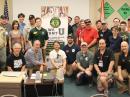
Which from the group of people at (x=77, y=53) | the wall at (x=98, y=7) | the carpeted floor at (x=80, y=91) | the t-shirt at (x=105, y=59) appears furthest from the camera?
the wall at (x=98, y=7)

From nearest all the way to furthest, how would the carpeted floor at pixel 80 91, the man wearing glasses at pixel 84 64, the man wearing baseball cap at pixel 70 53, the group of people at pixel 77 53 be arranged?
the carpeted floor at pixel 80 91, the group of people at pixel 77 53, the man wearing glasses at pixel 84 64, the man wearing baseball cap at pixel 70 53

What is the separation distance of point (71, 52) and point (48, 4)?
81.8 inches

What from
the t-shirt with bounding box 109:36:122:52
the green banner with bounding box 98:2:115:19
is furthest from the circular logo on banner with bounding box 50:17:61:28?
the t-shirt with bounding box 109:36:122:52

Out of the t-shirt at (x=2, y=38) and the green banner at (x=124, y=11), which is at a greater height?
the green banner at (x=124, y=11)

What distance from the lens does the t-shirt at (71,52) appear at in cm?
769

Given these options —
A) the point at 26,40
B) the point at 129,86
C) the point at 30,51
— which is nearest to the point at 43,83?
the point at 30,51

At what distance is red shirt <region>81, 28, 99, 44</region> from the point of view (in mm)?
7722

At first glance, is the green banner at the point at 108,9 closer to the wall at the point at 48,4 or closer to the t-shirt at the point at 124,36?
the wall at the point at 48,4

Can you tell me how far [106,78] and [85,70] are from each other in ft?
2.33

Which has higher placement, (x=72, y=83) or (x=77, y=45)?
(x=77, y=45)

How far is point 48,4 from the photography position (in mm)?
9172

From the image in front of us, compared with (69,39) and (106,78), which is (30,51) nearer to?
(69,39)

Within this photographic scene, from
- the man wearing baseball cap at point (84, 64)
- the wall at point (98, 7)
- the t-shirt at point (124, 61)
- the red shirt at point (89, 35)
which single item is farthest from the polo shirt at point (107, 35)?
the wall at point (98, 7)

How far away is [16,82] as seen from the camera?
16.8ft
